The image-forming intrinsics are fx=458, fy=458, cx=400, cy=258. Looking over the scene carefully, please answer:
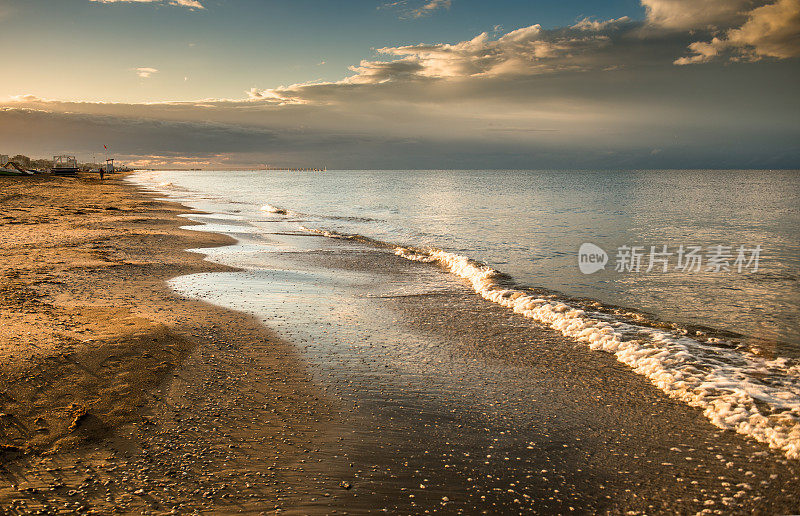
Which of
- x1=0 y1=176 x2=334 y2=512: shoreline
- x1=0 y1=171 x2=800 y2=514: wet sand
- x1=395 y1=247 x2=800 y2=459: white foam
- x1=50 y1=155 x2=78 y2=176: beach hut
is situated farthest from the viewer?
x1=50 y1=155 x2=78 y2=176: beach hut

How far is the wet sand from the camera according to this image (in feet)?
14.0

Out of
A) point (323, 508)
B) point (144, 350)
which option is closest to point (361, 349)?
point (144, 350)

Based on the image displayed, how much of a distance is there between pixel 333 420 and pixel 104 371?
11.5ft

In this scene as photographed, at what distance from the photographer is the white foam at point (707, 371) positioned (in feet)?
19.2

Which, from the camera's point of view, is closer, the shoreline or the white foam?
the shoreline

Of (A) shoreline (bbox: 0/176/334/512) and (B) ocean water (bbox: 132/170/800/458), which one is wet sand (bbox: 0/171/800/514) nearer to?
(A) shoreline (bbox: 0/176/334/512)

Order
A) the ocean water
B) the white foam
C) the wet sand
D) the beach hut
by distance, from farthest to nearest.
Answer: the beach hut < the ocean water < the white foam < the wet sand

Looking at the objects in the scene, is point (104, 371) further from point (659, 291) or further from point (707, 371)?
point (659, 291)

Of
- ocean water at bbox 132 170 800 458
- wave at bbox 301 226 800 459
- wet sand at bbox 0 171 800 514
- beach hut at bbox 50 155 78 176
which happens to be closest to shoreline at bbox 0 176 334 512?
wet sand at bbox 0 171 800 514

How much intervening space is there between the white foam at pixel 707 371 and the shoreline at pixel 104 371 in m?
5.27

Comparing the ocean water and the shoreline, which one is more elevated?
the ocean water

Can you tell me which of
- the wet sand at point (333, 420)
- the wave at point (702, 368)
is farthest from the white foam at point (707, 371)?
the wet sand at point (333, 420)

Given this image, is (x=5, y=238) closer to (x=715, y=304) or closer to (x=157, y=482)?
(x=157, y=482)

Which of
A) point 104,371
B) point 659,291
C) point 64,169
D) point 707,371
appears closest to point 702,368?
point 707,371
